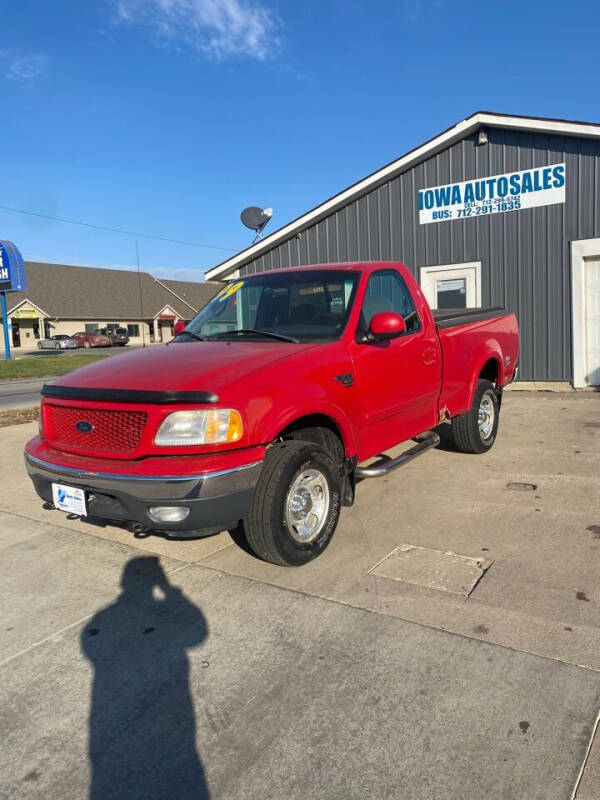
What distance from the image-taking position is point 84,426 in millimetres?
3643

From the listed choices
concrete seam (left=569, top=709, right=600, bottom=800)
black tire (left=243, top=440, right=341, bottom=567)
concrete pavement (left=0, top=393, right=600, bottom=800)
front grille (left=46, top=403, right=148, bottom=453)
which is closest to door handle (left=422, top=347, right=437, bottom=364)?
concrete pavement (left=0, top=393, right=600, bottom=800)

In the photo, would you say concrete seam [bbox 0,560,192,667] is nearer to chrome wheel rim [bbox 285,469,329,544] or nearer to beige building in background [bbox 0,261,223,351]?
chrome wheel rim [bbox 285,469,329,544]

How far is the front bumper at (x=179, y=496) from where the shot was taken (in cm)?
317

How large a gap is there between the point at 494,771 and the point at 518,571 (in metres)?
1.72

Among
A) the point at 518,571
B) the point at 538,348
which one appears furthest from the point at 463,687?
the point at 538,348

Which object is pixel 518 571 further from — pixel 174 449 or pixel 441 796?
pixel 174 449

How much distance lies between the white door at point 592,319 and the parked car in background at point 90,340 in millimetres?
45460

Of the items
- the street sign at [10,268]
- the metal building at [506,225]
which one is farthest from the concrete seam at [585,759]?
the street sign at [10,268]

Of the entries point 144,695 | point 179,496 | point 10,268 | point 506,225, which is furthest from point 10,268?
point 144,695

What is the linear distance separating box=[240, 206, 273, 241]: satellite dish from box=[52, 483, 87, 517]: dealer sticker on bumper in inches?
461

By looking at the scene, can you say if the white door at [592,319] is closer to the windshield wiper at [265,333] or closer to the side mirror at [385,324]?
the side mirror at [385,324]

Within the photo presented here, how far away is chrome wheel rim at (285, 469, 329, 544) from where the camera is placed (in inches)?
145

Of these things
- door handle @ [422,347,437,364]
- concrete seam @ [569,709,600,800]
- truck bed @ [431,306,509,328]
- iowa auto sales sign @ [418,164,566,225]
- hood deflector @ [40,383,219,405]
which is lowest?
concrete seam @ [569,709,600,800]

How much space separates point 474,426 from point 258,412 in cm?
364
